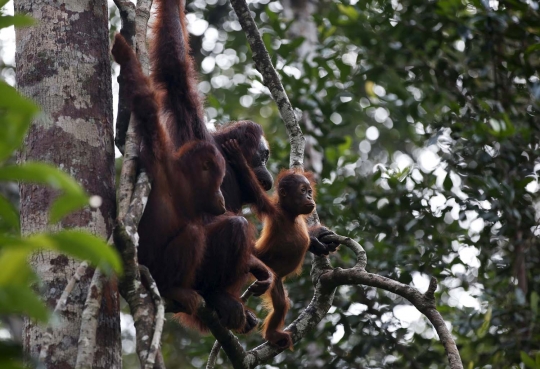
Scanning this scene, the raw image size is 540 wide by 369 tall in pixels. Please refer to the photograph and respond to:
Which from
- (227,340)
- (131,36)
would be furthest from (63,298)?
(131,36)

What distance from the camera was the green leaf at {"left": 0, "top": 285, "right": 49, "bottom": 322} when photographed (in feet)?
3.74

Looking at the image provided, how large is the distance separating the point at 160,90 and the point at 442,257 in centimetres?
346

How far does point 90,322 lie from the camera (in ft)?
9.24

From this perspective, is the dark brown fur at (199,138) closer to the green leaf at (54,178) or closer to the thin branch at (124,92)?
the thin branch at (124,92)

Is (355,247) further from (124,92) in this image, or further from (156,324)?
(156,324)

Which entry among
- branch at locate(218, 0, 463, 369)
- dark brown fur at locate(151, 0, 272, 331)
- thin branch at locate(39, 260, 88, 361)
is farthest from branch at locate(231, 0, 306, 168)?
thin branch at locate(39, 260, 88, 361)

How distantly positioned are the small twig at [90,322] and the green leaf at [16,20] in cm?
160

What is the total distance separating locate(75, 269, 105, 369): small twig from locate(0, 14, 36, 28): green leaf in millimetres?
1601

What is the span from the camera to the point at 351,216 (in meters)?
7.09

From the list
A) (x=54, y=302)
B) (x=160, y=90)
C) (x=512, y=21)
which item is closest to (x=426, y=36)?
(x=512, y=21)

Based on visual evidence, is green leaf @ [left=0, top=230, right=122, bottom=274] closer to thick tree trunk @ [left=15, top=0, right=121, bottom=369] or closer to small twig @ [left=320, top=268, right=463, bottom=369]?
thick tree trunk @ [left=15, top=0, right=121, bottom=369]

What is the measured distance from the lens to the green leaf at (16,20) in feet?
4.20

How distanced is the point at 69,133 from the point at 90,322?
3.56 ft

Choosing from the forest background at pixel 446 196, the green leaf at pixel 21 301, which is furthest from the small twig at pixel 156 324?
the forest background at pixel 446 196
